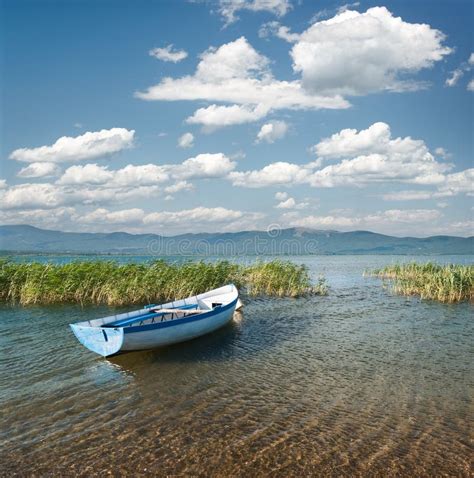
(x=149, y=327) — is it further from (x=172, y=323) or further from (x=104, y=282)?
(x=104, y=282)

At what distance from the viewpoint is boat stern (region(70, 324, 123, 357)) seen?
43.0 feet

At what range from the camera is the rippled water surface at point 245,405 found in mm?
7664

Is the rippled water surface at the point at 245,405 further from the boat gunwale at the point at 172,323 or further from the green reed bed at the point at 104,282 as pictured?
the green reed bed at the point at 104,282

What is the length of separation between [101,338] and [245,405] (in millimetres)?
5433

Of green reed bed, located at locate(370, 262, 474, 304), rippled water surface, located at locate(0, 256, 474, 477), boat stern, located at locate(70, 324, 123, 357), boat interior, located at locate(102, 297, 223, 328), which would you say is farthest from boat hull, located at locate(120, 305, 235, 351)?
green reed bed, located at locate(370, 262, 474, 304)

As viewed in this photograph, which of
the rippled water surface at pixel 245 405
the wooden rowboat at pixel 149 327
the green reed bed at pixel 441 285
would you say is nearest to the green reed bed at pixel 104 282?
the wooden rowboat at pixel 149 327

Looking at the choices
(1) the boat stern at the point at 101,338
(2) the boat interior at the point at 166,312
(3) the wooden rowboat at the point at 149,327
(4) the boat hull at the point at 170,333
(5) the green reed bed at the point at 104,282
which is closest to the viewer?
(1) the boat stern at the point at 101,338

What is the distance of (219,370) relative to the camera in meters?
13.3

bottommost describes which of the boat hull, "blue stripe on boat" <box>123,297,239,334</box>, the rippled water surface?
the rippled water surface

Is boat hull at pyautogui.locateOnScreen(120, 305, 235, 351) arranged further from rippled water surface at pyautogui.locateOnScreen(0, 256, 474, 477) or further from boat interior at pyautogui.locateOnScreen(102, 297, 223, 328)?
boat interior at pyautogui.locateOnScreen(102, 297, 223, 328)

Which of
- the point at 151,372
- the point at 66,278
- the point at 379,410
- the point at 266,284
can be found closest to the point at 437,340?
the point at 379,410

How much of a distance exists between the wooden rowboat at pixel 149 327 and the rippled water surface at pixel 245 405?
0.58 metres

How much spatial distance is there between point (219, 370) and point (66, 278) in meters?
16.6

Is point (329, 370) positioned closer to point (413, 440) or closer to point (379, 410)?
point (379, 410)
